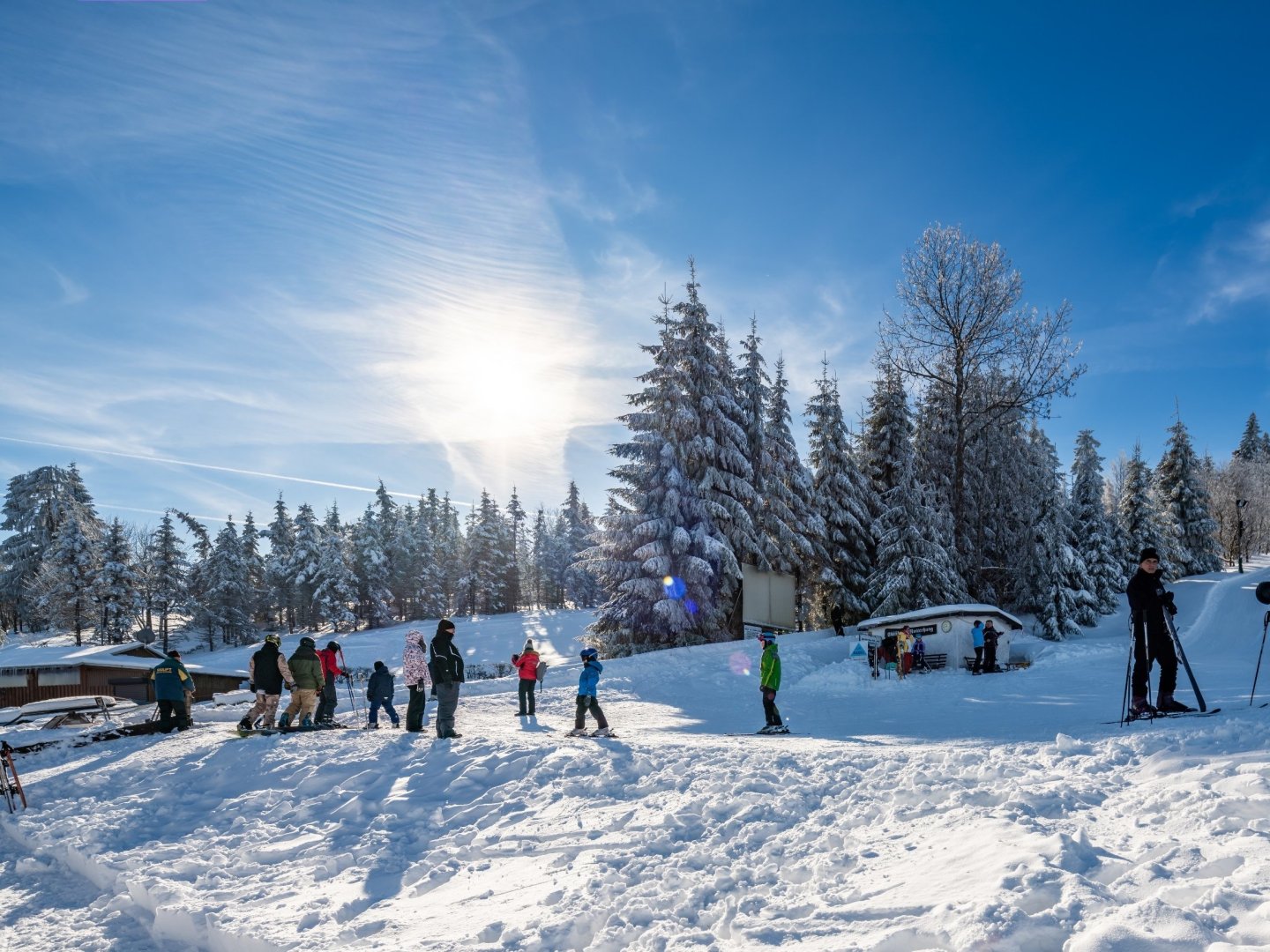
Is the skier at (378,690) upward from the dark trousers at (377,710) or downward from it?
A: upward

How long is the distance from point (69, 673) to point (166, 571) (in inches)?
1210

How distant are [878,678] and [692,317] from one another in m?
15.6

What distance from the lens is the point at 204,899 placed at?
19.9 ft

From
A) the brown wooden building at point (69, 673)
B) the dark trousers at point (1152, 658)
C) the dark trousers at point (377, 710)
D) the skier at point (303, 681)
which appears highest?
the dark trousers at point (1152, 658)

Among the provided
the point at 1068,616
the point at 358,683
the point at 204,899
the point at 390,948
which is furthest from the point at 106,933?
the point at 1068,616

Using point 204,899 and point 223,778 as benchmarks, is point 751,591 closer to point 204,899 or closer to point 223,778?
point 223,778

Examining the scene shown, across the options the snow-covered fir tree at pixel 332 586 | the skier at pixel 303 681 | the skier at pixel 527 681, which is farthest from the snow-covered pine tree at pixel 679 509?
the snow-covered fir tree at pixel 332 586

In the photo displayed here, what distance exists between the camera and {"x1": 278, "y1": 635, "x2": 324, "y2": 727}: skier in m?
12.8

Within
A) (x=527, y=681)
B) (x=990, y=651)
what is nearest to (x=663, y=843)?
(x=527, y=681)

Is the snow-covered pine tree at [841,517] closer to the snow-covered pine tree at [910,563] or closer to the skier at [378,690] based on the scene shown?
the snow-covered pine tree at [910,563]

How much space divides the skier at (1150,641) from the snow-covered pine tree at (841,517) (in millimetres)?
23854

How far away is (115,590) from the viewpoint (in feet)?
156

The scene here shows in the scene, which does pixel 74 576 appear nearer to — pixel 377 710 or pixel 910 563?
pixel 377 710

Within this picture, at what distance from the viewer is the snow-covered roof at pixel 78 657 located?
96.6 feet
